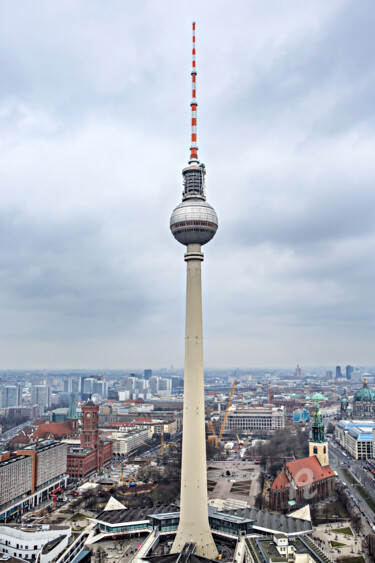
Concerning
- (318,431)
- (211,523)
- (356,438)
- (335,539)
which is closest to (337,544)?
(335,539)

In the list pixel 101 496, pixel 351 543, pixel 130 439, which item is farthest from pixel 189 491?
pixel 130 439

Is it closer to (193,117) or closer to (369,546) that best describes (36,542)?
(369,546)

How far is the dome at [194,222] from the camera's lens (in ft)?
167

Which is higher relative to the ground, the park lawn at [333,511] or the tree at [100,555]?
the tree at [100,555]

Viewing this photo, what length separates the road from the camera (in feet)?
224

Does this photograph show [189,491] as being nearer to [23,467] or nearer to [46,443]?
[23,467]

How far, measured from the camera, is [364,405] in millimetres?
169000

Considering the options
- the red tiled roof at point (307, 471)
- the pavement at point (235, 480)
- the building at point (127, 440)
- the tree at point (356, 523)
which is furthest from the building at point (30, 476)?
the tree at point (356, 523)

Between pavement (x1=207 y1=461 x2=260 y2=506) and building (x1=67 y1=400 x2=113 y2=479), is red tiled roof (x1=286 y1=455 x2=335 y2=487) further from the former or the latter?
building (x1=67 y1=400 x2=113 y2=479)

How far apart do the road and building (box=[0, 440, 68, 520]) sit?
46.6m

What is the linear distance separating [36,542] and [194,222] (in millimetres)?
34729

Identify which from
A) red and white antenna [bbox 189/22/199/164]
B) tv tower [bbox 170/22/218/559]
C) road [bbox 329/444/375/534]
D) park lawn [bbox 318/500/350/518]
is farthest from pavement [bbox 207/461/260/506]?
red and white antenna [bbox 189/22/199/164]

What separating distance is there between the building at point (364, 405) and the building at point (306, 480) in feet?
291

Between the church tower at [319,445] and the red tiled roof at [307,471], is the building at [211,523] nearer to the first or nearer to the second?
the red tiled roof at [307,471]
